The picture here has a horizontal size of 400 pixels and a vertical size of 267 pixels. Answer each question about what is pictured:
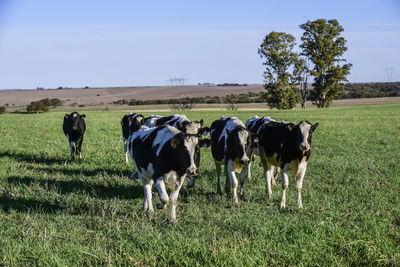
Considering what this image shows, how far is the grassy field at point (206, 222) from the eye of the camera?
574 cm

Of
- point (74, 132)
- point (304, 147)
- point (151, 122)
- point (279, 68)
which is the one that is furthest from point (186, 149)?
point (279, 68)

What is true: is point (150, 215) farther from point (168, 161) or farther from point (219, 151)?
point (219, 151)

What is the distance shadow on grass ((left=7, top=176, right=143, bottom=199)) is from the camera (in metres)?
10.1

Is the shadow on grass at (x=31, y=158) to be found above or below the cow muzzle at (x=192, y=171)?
below

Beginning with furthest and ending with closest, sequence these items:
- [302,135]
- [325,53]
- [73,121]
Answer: [325,53] → [73,121] → [302,135]

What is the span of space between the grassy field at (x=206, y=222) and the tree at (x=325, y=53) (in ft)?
180

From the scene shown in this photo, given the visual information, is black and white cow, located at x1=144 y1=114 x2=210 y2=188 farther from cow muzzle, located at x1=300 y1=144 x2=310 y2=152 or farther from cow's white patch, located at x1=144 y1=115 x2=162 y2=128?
cow muzzle, located at x1=300 y1=144 x2=310 y2=152

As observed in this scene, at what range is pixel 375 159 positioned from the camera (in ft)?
48.0

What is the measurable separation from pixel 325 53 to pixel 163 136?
2464 inches

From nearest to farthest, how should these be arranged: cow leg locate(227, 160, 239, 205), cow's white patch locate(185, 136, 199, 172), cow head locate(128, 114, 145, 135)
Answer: cow's white patch locate(185, 136, 199, 172) → cow leg locate(227, 160, 239, 205) → cow head locate(128, 114, 145, 135)

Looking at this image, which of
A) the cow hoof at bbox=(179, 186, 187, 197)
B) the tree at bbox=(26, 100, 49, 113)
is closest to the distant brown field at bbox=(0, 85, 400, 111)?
the tree at bbox=(26, 100, 49, 113)

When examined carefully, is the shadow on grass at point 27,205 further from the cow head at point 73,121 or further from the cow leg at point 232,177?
the cow head at point 73,121

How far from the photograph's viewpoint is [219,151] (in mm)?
10695

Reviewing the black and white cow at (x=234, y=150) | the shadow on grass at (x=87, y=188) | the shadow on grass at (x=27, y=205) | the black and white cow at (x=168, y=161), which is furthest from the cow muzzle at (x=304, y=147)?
the shadow on grass at (x=27, y=205)
